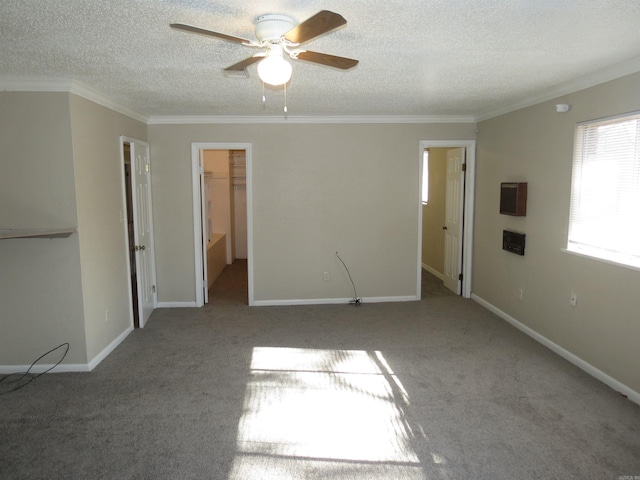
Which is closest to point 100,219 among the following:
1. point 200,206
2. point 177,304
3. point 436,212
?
point 200,206

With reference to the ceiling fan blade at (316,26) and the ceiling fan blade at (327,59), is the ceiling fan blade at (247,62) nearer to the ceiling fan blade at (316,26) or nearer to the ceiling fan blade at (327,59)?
the ceiling fan blade at (327,59)

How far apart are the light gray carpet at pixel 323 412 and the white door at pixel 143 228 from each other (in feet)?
2.04

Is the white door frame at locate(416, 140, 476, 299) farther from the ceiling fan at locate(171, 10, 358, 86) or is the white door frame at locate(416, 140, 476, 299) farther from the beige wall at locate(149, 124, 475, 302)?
the ceiling fan at locate(171, 10, 358, 86)

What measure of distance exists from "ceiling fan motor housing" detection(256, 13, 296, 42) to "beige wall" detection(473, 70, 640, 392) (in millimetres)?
2508

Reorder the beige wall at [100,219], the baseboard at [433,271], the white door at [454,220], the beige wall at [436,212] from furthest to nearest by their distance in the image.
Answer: the baseboard at [433,271], the beige wall at [436,212], the white door at [454,220], the beige wall at [100,219]

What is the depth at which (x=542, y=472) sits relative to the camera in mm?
2412

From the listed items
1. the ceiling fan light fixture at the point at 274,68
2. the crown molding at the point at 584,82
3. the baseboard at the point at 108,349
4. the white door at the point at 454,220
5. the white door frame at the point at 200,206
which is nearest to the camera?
the ceiling fan light fixture at the point at 274,68

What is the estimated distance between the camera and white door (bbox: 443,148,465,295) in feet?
19.3

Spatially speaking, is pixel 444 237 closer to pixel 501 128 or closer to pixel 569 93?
pixel 501 128

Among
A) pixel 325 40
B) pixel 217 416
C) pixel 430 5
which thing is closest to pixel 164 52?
pixel 325 40

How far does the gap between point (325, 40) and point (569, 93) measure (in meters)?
2.43

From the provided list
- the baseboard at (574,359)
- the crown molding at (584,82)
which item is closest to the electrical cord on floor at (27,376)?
the baseboard at (574,359)

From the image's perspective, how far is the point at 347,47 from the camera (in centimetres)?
272

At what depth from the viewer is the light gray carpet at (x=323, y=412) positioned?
2.50 meters
